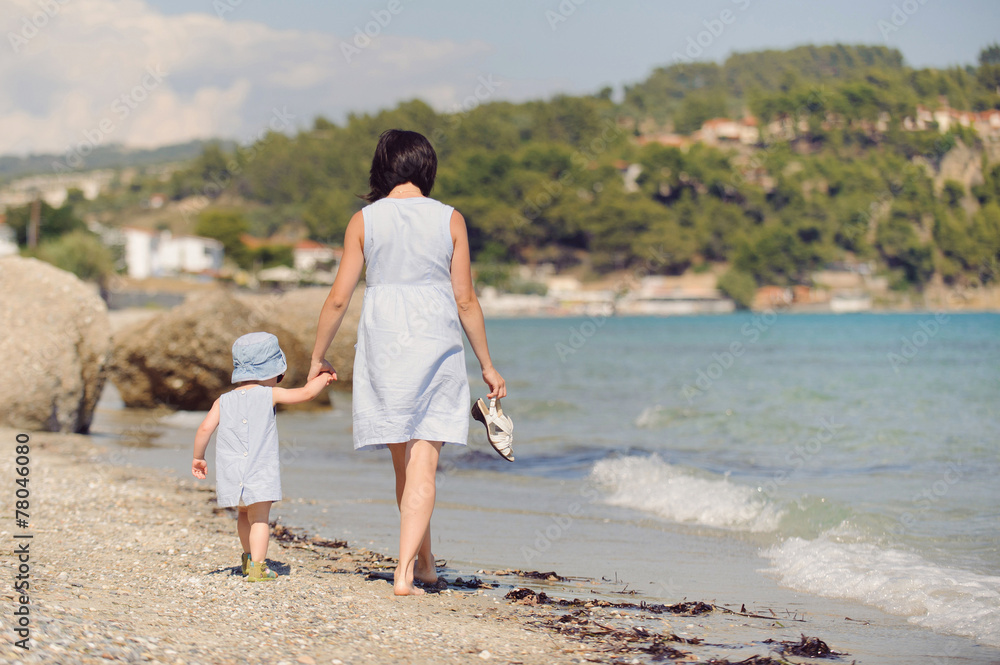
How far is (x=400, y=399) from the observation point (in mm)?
3771

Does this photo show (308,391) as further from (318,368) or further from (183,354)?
(183,354)

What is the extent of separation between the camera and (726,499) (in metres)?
7.11

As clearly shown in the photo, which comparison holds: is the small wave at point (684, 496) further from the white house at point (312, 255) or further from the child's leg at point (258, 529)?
the white house at point (312, 255)

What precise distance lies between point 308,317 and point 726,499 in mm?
9606

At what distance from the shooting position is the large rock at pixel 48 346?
884 cm

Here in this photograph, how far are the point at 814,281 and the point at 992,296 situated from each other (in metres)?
31.0

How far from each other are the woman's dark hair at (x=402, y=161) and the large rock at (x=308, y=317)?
10921 millimetres

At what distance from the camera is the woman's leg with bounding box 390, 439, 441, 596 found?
153 inches

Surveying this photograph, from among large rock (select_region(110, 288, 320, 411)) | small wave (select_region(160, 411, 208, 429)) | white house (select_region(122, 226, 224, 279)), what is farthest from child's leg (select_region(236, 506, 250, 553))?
white house (select_region(122, 226, 224, 279))

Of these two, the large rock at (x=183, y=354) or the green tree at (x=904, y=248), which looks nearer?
the large rock at (x=183, y=354)

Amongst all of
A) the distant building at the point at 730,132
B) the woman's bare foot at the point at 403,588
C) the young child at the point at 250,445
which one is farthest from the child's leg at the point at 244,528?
the distant building at the point at 730,132

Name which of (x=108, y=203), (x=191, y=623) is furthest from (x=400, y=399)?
(x=108, y=203)

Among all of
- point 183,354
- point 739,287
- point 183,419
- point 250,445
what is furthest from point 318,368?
point 739,287

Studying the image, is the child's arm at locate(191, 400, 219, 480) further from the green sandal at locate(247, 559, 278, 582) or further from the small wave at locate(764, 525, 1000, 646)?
the small wave at locate(764, 525, 1000, 646)
